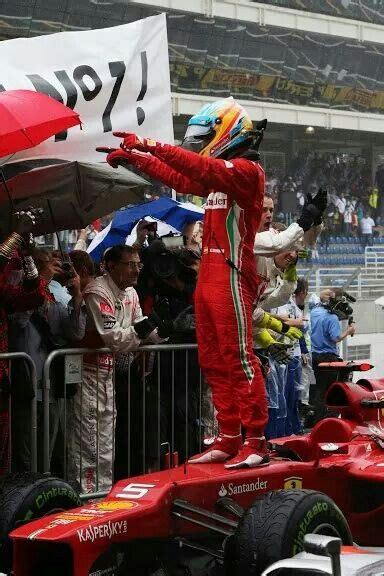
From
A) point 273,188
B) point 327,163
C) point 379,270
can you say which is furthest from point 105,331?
point 327,163

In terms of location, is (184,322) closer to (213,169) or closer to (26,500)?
(213,169)

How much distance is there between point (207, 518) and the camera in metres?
5.11

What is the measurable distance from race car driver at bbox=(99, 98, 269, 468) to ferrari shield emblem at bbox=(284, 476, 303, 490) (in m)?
0.15

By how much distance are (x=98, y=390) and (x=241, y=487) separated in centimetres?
154

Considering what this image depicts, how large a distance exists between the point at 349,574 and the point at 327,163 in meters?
29.3

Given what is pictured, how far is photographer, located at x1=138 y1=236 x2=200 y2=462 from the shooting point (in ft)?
23.2

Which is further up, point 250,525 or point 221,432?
point 221,432

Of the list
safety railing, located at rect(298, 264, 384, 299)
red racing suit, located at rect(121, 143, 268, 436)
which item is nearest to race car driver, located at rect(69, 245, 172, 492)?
red racing suit, located at rect(121, 143, 268, 436)

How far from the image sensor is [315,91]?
32031 mm

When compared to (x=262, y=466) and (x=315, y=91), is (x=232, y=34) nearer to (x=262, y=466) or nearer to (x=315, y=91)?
(x=315, y=91)

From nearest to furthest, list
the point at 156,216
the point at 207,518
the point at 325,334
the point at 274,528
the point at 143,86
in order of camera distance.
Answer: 1. the point at 274,528
2. the point at 207,518
3. the point at 143,86
4. the point at 156,216
5. the point at 325,334

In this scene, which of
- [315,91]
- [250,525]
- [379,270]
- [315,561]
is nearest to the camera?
[315,561]

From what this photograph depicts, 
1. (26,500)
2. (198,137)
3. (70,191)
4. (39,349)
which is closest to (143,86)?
(70,191)

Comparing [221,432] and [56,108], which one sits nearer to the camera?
[221,432]
